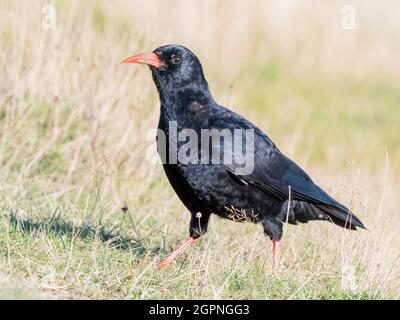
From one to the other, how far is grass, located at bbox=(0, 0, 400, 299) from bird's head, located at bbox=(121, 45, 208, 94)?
46.2 inches

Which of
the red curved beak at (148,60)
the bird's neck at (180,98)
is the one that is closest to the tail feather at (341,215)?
the bird's neck at (180,98)

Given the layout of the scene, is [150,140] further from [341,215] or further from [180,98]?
[341,215]

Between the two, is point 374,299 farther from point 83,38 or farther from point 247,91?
point 247,91

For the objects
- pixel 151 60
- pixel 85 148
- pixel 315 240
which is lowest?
pixel 315 240

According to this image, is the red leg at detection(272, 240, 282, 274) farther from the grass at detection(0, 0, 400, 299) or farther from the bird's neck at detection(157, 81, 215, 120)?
the bird's neck at detection(157, 81, 215, 120)

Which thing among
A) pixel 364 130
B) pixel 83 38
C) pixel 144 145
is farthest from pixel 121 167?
pixel 364 130

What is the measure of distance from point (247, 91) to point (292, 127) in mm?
1050

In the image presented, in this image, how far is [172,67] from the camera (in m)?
6.22

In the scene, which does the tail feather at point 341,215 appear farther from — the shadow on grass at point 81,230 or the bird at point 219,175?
the shadow on grass at point 81,230

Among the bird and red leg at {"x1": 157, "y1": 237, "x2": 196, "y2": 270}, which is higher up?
the bird

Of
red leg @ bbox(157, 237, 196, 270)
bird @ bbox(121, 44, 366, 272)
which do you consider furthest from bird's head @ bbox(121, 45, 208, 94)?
red leg @ bbox(157, 237, 196, 270)

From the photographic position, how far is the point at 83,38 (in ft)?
27.9

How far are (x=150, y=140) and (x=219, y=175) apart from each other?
2.80 meters

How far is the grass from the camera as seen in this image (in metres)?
5.34
